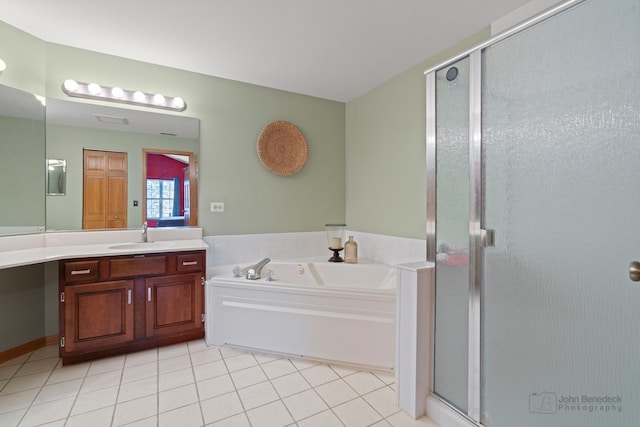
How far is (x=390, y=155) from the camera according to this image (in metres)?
3.01

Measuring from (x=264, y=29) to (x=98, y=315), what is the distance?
248 centimetres

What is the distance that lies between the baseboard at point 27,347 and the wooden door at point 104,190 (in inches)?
39.4

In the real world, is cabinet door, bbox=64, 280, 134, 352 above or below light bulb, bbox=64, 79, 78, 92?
below

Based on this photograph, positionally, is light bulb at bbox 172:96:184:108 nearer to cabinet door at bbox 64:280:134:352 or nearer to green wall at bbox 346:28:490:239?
cabinet door at bbox 64:280:134:352

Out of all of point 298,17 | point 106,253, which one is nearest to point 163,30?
point 298,17

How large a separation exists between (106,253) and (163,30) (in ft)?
5.68

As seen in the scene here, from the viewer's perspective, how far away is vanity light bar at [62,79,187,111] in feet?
8.01

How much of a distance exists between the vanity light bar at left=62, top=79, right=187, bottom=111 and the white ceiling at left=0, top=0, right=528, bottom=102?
0.31 m

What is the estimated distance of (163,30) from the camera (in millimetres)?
2172

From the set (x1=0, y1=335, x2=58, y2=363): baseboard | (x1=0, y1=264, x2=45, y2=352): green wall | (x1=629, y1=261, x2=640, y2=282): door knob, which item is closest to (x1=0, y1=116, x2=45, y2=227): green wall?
(x1=0, y1=264, x2=45, y2=352): green wall

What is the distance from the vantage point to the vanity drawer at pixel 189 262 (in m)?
2.45

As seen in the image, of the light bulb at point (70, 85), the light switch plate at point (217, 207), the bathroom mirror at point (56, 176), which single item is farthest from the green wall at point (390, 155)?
the bathroom mirror at point (56, 176)

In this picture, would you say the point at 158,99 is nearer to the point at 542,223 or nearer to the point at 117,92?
the point at 117,92

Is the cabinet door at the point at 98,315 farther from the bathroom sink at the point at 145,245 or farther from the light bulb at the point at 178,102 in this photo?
the light bulb at the point at 178,102
